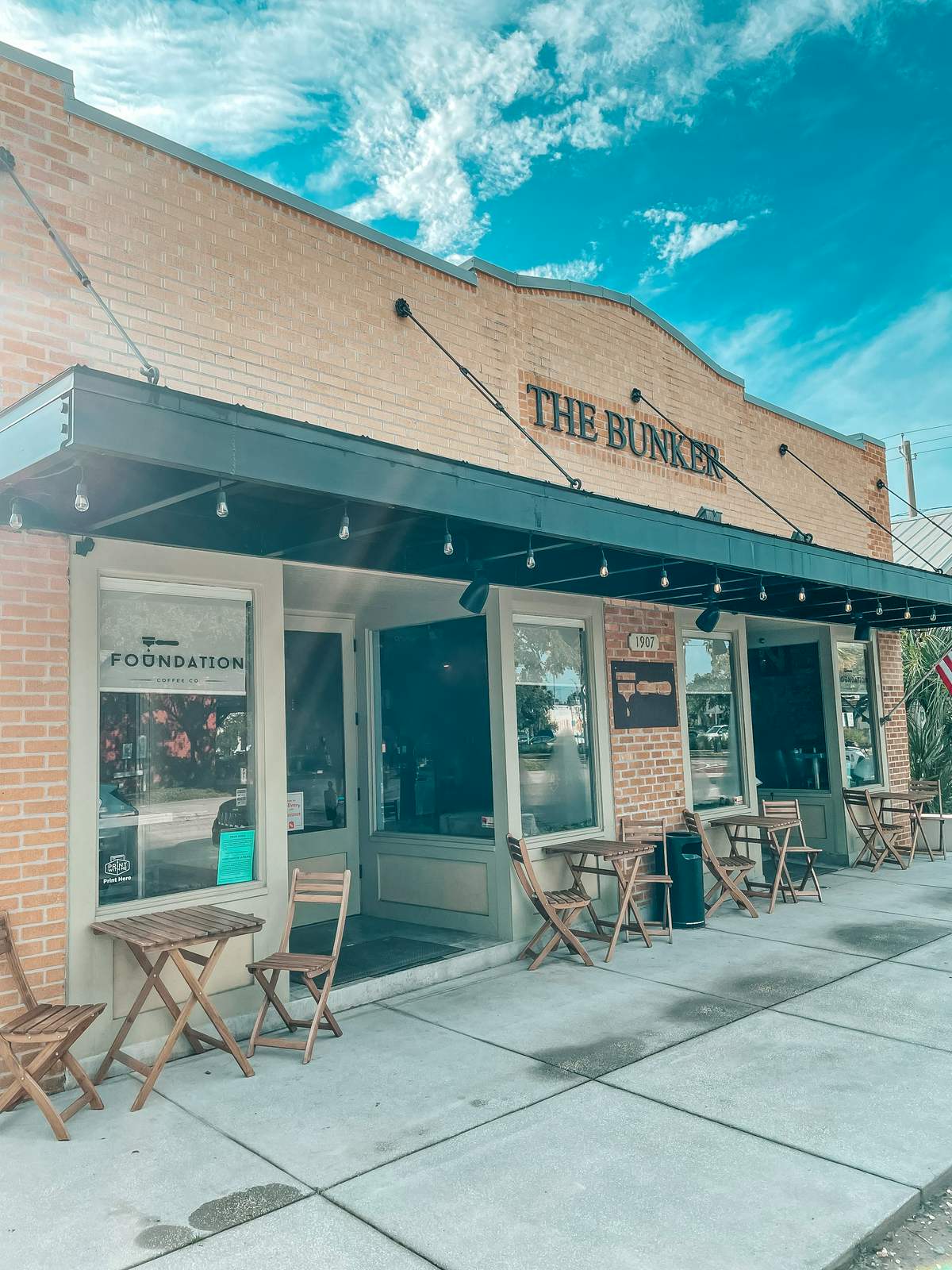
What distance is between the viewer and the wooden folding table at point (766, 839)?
329 inches

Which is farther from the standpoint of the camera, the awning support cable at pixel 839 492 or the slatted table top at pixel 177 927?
the awning support cable at pixel 839 492

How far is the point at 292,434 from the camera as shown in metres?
3.96

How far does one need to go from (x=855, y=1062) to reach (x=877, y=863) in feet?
20.2

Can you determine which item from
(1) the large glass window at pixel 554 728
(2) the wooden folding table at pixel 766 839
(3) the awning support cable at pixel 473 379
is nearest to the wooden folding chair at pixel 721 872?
(2) the wooden folding table at pixel 766 839

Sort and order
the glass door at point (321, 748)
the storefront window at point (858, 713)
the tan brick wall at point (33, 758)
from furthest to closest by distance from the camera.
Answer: the storefront window at point (858, 713), the glass door at point (321, 748), the tan brick wall at point (33, 758)

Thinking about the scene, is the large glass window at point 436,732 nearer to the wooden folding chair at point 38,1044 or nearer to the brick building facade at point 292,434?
the brick building facade at point 292,434

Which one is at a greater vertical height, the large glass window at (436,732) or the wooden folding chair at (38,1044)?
the large glass window at (436,732)

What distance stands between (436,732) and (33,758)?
3.61 metres

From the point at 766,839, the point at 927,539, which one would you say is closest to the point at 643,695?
the point at 766,839

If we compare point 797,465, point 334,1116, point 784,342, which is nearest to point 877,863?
point 797,465

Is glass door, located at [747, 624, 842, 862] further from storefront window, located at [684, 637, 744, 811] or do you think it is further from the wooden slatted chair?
the wooden slatted chair

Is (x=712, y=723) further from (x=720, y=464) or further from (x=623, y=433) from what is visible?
(x=623, y=433)

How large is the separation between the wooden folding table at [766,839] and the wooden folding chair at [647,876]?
878 millimetres

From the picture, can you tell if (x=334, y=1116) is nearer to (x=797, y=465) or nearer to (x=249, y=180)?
(x=249, y=180)
